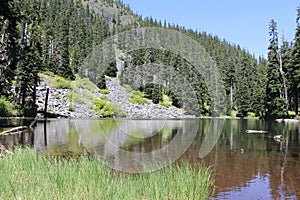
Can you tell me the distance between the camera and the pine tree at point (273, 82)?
58.8 metres

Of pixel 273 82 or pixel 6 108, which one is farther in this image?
pixel 273 82

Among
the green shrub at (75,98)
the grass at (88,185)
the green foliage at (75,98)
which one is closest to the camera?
the grass at (88,185)

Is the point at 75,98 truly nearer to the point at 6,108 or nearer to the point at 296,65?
the point at 6,108

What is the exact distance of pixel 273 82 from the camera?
200 feet

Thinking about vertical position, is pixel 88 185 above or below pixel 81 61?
below

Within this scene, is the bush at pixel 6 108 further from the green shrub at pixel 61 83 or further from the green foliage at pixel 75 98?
the green shrub at pixel 61 83

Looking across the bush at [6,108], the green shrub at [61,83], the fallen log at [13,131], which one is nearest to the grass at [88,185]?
the fallen log at [13,131]

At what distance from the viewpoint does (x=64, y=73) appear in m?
61.2

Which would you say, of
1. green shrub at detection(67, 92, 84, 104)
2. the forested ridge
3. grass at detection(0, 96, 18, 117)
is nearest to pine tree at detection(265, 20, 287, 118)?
the forested ridge

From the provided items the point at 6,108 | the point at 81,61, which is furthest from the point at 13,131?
the point at 81,61

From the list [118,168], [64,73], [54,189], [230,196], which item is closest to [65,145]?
[118,168]

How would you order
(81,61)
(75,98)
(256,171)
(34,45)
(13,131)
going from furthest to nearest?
(81,61) < (34,45) < (75,98) < (13,131) < (256,171)

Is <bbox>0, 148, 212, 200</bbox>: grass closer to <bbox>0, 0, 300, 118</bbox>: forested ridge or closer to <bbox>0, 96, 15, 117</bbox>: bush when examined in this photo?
<bbox>0, 0, 300, 118</bbox>: forested ridge

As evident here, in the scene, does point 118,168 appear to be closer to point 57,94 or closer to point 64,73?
point 57,94
